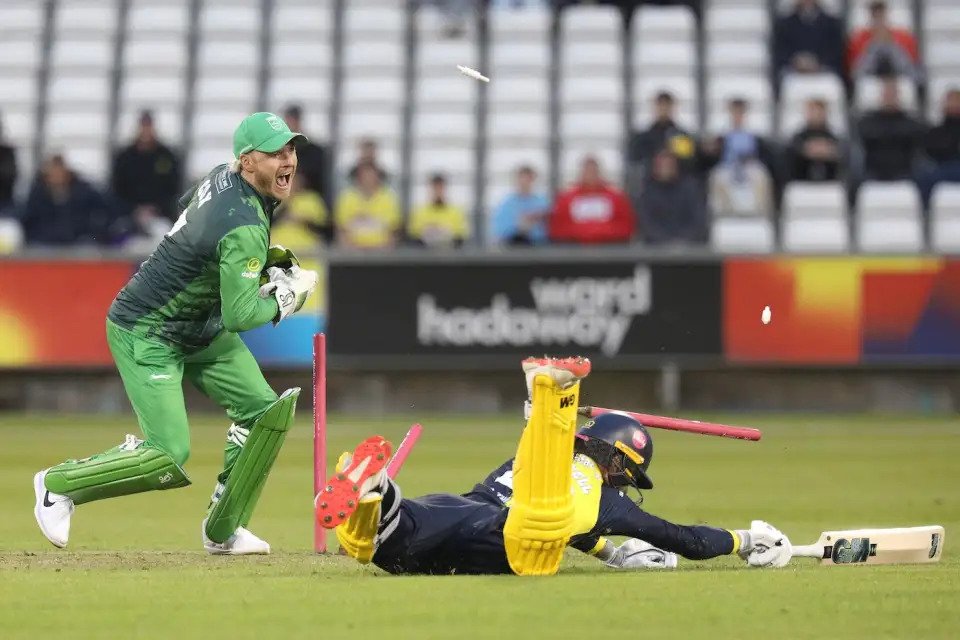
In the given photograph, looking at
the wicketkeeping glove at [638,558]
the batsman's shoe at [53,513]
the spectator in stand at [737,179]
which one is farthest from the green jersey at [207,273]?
the spectator in stand at [737,179]

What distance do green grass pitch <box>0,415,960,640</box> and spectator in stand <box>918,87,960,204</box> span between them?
232 inches

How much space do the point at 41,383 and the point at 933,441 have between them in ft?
30.4

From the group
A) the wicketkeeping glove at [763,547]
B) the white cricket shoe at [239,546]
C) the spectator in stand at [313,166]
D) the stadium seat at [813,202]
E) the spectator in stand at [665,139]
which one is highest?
the spectator in stand at [665,139]

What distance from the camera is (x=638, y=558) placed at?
7.97 metres

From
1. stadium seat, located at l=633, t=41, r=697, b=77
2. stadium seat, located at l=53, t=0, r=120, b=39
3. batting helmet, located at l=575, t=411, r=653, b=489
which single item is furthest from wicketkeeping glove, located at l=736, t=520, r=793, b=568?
stadium seat, located at l=53, t=0, r=120, b=39

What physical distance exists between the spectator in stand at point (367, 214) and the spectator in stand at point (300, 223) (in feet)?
0.64

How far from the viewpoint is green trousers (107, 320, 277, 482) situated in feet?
26.8

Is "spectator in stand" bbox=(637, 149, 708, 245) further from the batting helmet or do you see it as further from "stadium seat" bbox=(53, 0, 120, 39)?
the batting helmet

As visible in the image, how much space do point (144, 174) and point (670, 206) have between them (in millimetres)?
5617

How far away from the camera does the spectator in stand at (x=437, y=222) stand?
61.7 feet

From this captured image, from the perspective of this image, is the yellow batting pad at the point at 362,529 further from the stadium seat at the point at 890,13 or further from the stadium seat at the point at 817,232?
the stadium seat at the point at 890,13

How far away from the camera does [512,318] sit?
1809cm

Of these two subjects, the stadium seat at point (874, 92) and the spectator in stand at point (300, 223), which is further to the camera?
the stadium seat at point (874, 92)

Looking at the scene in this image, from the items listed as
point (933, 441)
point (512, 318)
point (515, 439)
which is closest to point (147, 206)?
point (512, 318)
